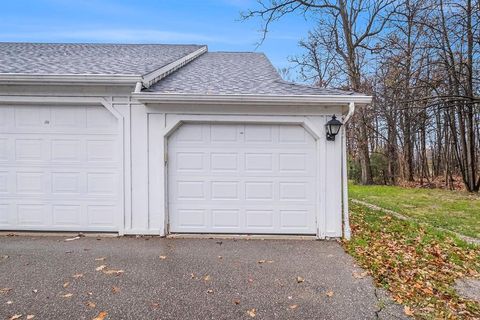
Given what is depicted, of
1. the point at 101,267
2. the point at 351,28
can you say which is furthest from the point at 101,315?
the point at 351,28

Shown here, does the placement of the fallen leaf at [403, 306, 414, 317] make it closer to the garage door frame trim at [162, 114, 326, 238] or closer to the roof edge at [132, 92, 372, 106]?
the garage door frame trim at [162, 114, 326, 238]

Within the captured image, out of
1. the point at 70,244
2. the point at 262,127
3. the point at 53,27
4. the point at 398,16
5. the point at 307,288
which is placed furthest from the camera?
the point at 53,27

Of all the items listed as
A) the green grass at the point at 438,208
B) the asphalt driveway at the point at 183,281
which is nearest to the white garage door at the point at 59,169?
the asphalt driveway at the point at 183,281

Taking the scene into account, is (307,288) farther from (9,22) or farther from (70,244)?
(9,22)

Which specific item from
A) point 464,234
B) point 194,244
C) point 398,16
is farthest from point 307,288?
point 398,16

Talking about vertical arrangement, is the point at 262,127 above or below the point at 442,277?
above

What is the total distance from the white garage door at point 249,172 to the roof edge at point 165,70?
1015 millimetres

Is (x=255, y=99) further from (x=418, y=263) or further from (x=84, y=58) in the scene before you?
(x=84, y=58)

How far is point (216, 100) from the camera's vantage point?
544cm

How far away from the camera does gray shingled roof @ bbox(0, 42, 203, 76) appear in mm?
5922

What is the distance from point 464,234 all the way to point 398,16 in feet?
37.0

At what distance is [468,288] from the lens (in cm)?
390

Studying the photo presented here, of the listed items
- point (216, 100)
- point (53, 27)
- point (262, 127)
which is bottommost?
point (262, 127)

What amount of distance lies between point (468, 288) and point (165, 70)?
6157mm
